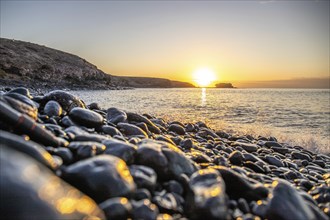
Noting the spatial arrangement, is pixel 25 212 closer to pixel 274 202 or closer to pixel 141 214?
pixel 141 214

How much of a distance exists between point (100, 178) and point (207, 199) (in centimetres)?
92

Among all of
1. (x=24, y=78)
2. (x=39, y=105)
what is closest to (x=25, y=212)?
(x=39, y=105)

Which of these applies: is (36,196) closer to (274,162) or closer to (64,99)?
(64,99)

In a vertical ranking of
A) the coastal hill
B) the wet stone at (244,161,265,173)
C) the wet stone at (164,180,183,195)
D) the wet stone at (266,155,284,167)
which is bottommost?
the wet stone at (266,155,284,167)

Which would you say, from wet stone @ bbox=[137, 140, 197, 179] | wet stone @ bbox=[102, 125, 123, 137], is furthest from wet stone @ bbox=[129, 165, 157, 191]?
wet stone @ bbox=[102, 125, 123, 137]

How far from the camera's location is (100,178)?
7.52ft

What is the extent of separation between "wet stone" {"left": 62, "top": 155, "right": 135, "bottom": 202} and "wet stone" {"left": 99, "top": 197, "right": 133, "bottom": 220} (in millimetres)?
95

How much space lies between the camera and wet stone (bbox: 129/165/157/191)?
8.26 ft

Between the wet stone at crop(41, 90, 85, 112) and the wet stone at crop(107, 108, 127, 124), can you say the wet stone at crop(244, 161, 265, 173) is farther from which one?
the wet stone at crop(41, 90, 85, 112)

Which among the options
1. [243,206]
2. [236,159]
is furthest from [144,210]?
[236,159]

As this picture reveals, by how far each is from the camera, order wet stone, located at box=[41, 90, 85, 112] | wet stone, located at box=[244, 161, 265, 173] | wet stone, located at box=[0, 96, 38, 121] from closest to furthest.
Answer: wet stone, located at box=[0, 96, 38, 121], wet stone, located at box=[244, 161, 265, 173], wet stone, located at box=[41, 90, 85, 112]

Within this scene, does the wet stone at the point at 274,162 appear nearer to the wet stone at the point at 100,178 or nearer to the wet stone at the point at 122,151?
the wet stone at the point at 122,151

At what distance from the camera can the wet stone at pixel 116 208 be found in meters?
2.07

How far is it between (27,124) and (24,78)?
55834 mm
